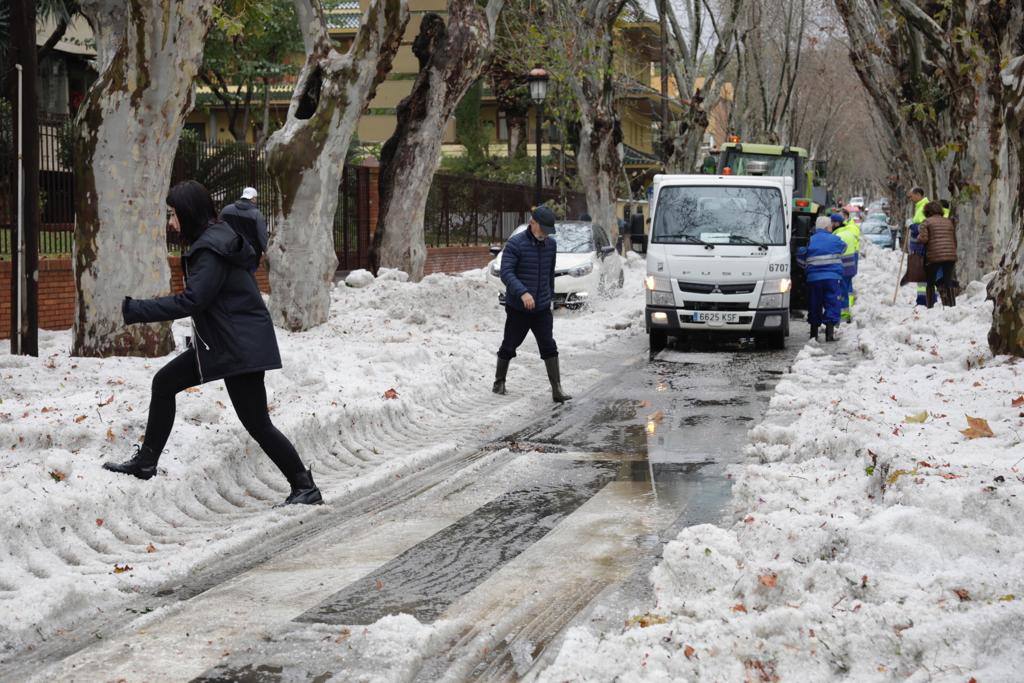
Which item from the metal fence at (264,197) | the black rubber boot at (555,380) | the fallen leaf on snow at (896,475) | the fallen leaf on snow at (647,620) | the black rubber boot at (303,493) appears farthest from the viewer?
the metal fence at (264,197)

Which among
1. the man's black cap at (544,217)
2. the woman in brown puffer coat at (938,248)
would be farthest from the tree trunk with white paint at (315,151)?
the woman in brown puffer coat at (938,248)

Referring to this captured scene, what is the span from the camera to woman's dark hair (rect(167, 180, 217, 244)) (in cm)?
724

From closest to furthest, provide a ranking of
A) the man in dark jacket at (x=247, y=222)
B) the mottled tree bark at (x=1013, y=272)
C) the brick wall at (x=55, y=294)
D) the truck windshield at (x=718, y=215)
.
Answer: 1. the man in dark jacket at (x=247, y=222)
2. the mottled tree bark at (x=1013, y=272)
3. the brick wall at (x=55, y=294)
4. the truck windshield at (x=718, y=215)

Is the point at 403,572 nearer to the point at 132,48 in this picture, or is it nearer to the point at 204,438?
the point at 204,438

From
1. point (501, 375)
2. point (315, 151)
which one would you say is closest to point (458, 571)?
point (501, 375)

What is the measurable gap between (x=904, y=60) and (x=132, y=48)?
57.2 ft

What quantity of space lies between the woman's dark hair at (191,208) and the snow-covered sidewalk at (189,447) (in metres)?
1.50

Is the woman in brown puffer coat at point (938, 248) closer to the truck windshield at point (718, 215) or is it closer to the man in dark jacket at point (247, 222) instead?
the truck windshield at point (718, 215)

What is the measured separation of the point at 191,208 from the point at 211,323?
655mm

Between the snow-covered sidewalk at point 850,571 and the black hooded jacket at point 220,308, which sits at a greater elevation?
the black hooded jacket at point 220,308

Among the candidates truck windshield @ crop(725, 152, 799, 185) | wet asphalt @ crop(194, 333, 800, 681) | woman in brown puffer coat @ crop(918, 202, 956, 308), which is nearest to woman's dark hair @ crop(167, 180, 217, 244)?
wet asphalt @ crop(194, 333, 800, 681)

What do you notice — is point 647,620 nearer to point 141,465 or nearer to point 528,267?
point 141,465

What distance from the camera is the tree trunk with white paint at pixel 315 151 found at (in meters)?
16.2

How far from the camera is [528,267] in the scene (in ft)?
41.6
